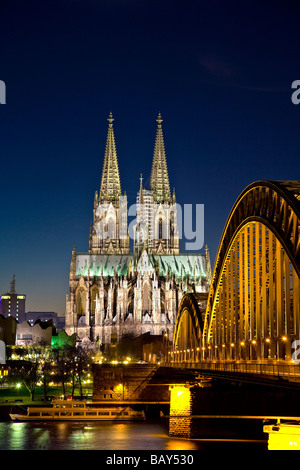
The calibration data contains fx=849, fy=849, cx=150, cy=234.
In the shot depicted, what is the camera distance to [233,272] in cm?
6456

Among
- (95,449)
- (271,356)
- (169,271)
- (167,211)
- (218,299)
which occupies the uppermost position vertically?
(167,211)

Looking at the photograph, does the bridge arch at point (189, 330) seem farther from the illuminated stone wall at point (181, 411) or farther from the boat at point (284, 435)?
the boat at point (284, 435)

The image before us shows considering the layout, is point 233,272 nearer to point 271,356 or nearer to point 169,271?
point 271,356

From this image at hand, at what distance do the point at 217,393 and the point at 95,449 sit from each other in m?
10.1

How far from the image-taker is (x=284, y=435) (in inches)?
1682

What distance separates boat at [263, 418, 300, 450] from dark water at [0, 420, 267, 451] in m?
11.2

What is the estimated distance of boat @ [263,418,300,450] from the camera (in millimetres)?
42156

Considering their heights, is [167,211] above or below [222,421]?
above

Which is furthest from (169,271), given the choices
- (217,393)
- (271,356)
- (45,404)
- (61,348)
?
(271,356)

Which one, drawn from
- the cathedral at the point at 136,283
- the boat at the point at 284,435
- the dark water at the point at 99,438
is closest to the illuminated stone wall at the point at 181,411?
the dark water at the point at 99,438

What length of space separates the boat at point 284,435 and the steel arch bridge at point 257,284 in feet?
11.1

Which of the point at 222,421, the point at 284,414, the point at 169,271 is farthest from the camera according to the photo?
the point at 169,271
